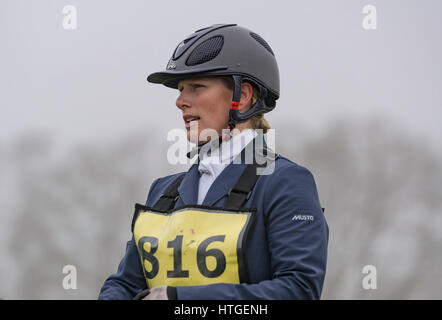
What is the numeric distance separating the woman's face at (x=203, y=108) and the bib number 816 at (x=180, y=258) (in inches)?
20.7

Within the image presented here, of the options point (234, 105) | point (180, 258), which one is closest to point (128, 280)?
point (180, 258)

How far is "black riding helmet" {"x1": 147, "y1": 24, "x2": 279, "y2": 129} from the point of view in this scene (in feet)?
8.79

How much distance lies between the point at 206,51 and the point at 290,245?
1040 mm

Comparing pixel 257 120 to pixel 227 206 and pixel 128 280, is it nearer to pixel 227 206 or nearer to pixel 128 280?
pixel 227 206

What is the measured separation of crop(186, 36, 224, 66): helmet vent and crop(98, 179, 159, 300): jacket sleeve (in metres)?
0.89

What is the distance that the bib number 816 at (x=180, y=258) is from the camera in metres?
2.22

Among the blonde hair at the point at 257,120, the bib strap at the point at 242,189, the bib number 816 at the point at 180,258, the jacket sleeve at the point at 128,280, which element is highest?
the blonde hair at the point at 257,120

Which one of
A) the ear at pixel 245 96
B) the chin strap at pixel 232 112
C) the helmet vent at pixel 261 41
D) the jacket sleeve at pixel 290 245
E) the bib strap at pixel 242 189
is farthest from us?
the helmet vent at pixel 261 41

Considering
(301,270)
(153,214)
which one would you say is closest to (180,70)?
(153,214)

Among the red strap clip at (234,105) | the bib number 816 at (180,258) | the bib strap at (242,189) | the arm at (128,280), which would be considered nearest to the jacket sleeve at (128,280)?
the arm at (128,280)

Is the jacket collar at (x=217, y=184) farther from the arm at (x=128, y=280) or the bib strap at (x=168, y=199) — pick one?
the arm at (x=128, y=280)

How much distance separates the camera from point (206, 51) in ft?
9.00

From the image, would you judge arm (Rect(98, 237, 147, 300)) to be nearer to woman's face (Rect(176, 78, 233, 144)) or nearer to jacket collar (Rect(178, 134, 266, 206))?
jacket collar (Rect(178, 134, 266, 206))

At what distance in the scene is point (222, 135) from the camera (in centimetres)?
262
